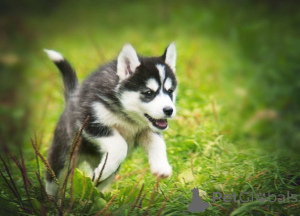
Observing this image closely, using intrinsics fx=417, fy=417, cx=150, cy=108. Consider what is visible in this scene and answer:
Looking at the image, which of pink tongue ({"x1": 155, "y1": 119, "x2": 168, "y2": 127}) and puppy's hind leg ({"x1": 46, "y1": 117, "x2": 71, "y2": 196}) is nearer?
pink tongue ({"x1": 155, "y1": 119, "x2": 168, "y2": 127})

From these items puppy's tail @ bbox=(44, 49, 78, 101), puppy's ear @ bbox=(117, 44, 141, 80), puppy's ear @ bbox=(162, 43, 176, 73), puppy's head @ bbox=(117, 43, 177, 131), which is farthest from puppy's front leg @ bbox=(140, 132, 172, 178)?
puppy's tail @ bbox=(44, 49, 78, 101)

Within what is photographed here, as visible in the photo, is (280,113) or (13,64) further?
(13,64)

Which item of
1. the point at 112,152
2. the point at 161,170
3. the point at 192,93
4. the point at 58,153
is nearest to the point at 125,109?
the point at 112,152

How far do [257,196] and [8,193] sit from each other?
198cm

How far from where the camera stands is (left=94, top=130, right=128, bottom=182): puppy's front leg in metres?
3.45

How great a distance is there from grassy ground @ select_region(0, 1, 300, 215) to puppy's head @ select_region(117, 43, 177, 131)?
24.3 inches

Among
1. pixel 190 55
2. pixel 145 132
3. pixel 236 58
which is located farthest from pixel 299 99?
pixel 145 132

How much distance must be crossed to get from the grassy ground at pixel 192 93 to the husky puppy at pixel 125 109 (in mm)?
326

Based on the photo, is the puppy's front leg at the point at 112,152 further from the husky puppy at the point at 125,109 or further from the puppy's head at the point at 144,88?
the puppy's head at the point at 144,88

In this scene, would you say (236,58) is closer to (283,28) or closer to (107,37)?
(283,28)

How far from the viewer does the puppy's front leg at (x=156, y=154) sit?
3.40 m

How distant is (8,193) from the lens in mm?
3320

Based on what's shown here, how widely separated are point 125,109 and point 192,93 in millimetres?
2529

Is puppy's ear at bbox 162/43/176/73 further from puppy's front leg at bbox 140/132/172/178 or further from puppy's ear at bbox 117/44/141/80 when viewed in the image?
puppy's front leg at bbox 140/132/172/178
